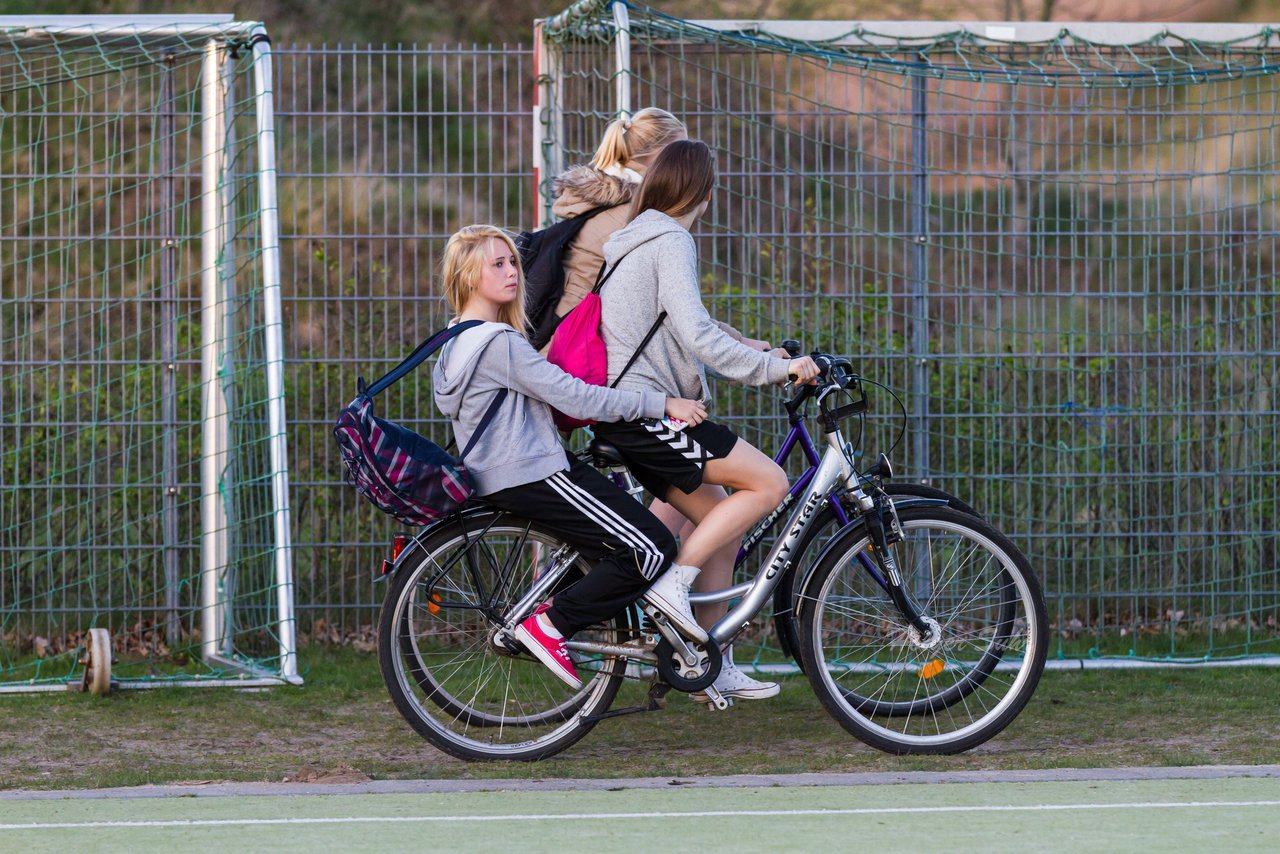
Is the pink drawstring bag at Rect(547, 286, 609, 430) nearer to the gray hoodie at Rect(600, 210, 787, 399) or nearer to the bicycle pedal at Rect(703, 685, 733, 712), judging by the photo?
the gray hoodie at Rect(600, 210, 787, 399)

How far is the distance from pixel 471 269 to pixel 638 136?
810 millimetres

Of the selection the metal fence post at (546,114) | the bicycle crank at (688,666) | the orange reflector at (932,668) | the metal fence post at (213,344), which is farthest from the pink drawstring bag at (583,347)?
the metal fence post at (213,344)

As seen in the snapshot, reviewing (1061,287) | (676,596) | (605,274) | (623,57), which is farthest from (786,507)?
(1061,287)

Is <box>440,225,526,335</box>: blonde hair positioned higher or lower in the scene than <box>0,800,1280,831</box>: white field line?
higher

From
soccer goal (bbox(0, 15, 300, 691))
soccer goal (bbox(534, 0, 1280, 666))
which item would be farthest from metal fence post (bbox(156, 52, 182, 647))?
soccer goal (bbox(534, 0, 1280, 666))

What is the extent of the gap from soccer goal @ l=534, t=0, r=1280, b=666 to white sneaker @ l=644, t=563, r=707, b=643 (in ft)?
6.21

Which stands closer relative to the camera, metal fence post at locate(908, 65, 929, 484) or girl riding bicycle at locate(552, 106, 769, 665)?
girl riding bicycle at locate(552, 106, 769, 665)

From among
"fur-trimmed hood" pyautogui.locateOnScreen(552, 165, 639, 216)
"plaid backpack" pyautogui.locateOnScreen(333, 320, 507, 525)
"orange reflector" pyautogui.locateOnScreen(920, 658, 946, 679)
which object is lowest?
"orange reflector" pyautogui.locateOnScreen(920, 658, 946, 679)

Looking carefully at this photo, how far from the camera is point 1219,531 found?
279 inches

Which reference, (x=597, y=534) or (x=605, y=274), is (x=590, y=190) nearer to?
(x=605, y=274)

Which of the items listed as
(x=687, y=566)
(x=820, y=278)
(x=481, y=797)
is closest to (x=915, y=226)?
(x=820, y=278)

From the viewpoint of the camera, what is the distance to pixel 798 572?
529 centimetres

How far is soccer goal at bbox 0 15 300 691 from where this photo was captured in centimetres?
685

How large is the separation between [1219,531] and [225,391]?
4.26m
